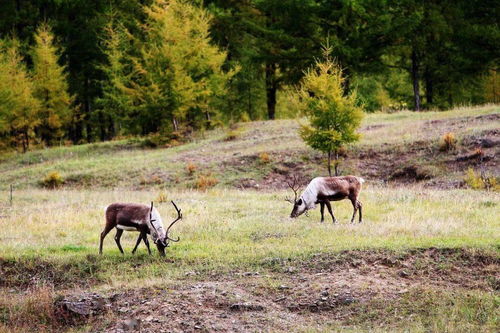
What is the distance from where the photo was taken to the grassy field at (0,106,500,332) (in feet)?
34.1

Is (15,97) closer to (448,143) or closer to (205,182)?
(205,182)

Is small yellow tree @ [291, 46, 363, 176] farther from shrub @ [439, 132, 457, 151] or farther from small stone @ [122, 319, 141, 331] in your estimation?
small stone @ [122, 319, 141, 331]

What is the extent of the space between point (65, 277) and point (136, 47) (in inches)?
1114

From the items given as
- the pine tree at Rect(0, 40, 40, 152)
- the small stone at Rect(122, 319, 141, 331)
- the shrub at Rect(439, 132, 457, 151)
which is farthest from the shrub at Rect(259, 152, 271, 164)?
the small stone at Rect(122, 319, 141, 331)

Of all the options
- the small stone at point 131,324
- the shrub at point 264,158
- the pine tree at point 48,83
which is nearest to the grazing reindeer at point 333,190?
the small stone at point 131,324

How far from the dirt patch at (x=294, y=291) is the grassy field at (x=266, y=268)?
0.09ft

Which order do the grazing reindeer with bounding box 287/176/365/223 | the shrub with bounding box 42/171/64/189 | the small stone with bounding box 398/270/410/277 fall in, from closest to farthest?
the small stone with bounding box 398/270/410/277
the grazing reindeer with bounding box 287/176/365/223
the shrub with bounding box 42/171/64/189

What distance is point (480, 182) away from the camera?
2127 centimetres

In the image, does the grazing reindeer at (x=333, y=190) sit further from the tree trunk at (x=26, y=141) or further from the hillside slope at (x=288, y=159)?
the tree trunk at (x=26, y=141)

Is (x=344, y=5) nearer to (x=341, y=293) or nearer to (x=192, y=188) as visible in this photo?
(x=192, y=188)

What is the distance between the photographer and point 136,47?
38.7 metres

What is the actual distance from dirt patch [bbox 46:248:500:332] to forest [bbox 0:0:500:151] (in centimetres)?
1914

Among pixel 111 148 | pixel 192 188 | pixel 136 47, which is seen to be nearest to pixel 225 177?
pixel 192 188

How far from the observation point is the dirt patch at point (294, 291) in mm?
10281
